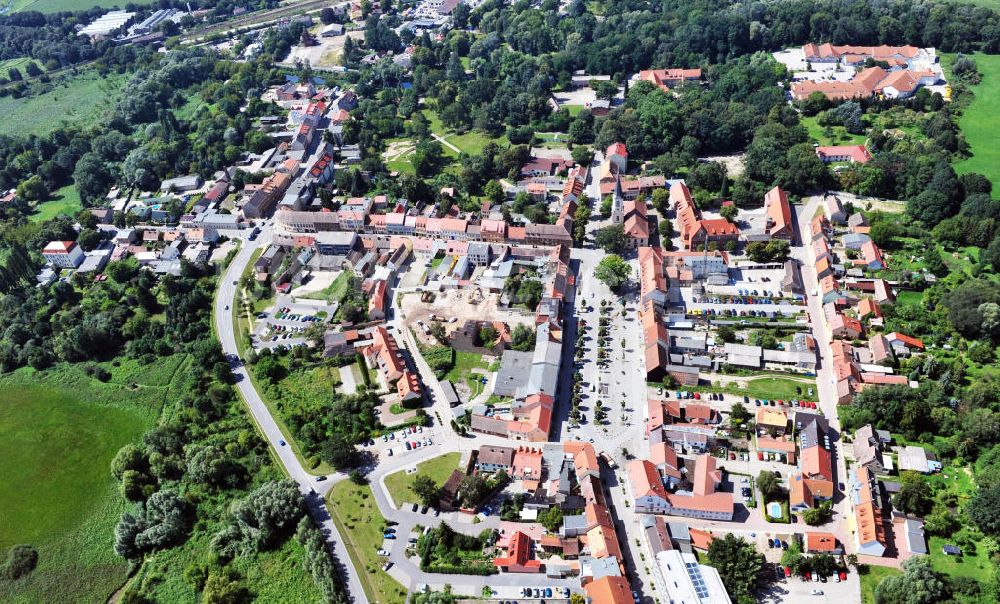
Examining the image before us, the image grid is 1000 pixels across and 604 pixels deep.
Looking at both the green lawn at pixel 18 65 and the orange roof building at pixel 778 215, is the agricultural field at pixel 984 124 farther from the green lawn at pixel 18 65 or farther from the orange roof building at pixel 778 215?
the green lawn at pixel 18 65

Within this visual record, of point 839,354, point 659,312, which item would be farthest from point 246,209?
point 839,354

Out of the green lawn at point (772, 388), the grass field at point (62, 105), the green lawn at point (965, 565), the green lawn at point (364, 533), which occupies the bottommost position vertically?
the green lawn at point (965, 565)

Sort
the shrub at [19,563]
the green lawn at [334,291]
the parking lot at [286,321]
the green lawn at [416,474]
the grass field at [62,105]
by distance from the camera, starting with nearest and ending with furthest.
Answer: the shrub at [19,563] < the green lawn at [416,474] < the parking lot at [286,321] < the green lawn at [334,291] < the grass field at [62,105]

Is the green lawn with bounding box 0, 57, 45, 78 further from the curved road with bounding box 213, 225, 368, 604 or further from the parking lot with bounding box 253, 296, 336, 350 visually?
the parking lot with bounding box 253, 296, 336, 350

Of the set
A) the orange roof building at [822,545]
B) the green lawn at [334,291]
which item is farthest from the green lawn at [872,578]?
the green lawn at [334,291]

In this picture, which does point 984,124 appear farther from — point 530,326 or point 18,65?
point 18,65

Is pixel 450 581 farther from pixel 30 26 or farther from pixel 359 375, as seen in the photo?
pixel 30 26
